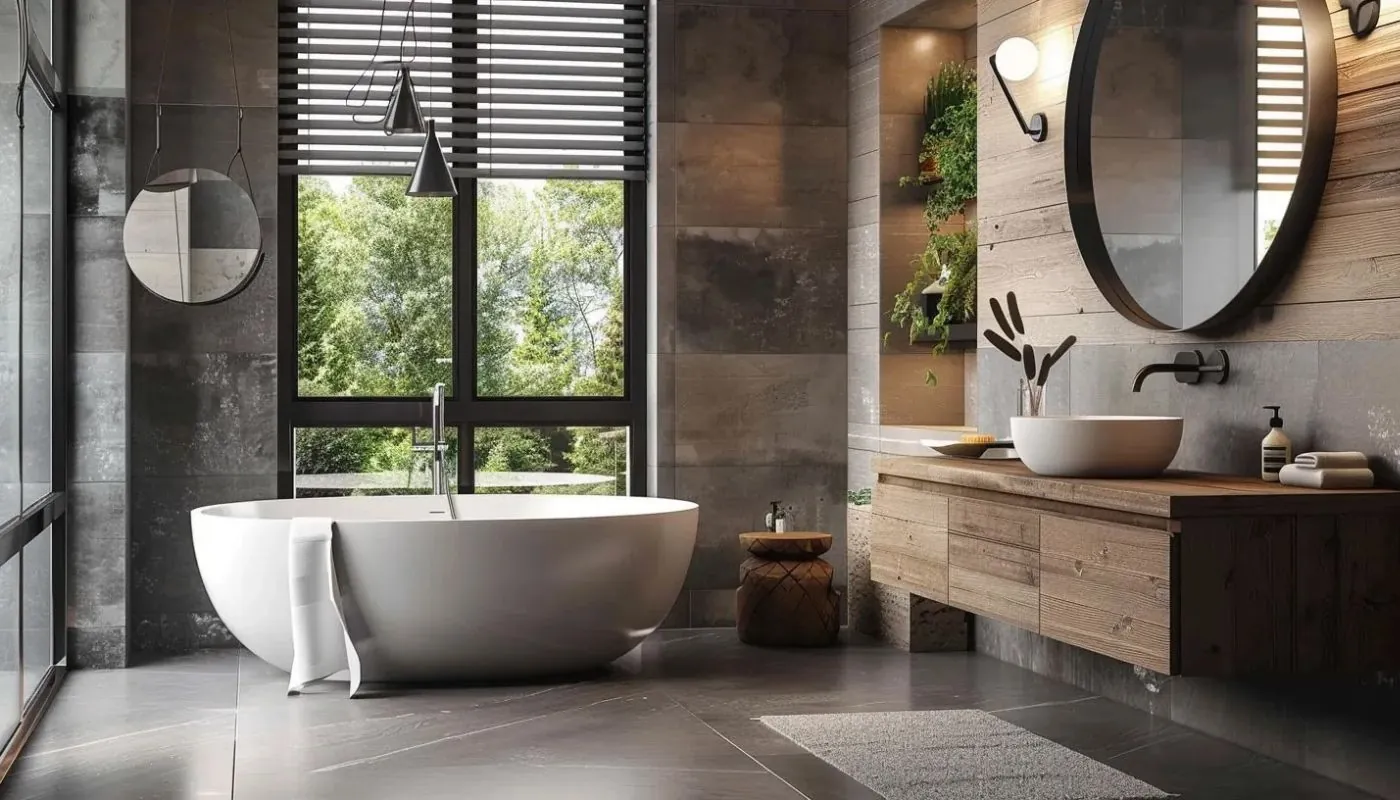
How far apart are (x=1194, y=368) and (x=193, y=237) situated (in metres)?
3.39

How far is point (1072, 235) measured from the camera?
4.57 m

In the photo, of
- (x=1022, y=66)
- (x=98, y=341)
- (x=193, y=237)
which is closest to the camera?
(x=1022, y=66)

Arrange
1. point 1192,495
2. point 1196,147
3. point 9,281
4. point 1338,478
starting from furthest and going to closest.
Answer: point 9,281 < point 1196,147 < point 1338,478 < point 1192,495

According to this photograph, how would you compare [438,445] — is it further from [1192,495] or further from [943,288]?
[1192,495]

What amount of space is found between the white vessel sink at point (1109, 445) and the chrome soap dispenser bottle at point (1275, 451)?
202 millimetres

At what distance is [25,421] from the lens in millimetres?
4418

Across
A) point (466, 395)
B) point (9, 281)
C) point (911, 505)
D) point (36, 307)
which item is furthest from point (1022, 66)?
point (36, 307)

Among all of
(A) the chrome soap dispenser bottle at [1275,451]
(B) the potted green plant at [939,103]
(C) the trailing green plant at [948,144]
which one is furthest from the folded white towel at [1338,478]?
(B) the potted green plant at [939,103]

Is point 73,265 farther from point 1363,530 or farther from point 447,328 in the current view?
point 1363,530

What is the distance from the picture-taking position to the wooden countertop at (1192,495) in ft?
10.1

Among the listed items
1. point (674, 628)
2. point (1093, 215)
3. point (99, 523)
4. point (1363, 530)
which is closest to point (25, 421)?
point (99, 523)

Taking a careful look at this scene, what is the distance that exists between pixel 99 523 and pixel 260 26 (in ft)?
6.13

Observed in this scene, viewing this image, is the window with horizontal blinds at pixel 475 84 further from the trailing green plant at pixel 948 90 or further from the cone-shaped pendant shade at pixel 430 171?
the trailing green plant at pixel 948 90

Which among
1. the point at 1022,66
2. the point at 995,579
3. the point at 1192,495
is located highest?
the point at 1022,66
